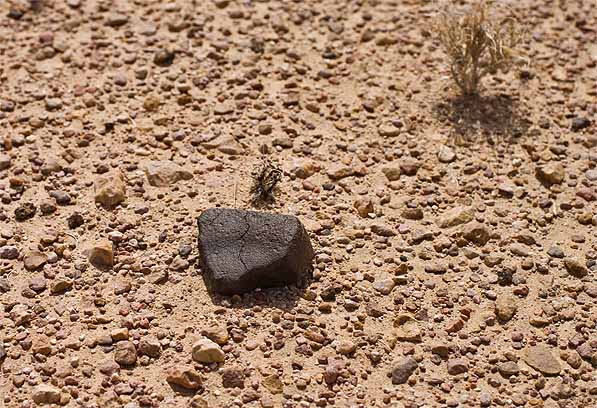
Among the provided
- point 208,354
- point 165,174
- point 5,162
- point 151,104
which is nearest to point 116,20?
point 151,104

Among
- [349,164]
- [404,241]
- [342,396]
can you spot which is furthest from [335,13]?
[342,396]

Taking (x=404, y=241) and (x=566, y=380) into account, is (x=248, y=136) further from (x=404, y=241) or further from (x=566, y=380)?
(x=566, y=380)

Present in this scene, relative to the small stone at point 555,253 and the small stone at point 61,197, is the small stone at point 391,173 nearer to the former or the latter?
the small stone at point 555,253

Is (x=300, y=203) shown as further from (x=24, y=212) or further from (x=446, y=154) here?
(x=24, y=212)

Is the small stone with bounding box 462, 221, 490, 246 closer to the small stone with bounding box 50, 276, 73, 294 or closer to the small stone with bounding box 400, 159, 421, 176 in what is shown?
the small stone with bounding box 400, 159, 421, 176

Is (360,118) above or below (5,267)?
above

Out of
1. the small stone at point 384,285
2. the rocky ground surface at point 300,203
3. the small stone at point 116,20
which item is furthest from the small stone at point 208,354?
the small stone at point 116,20
